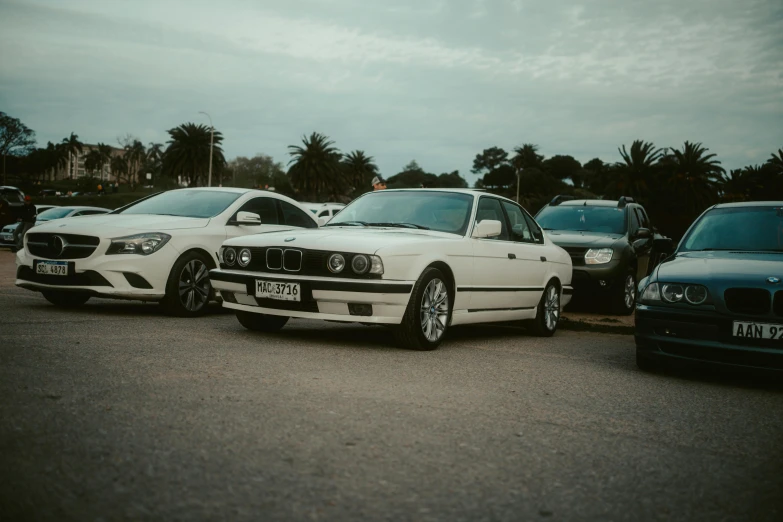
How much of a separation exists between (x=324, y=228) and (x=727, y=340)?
3831mm

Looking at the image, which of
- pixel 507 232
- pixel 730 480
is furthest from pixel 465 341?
pixel 730 480

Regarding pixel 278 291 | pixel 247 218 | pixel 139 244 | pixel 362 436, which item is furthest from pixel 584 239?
pixel 362 436

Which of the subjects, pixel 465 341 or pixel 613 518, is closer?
pixel 613 518

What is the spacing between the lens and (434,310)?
6977 mm

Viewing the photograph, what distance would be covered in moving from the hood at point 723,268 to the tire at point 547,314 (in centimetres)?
231

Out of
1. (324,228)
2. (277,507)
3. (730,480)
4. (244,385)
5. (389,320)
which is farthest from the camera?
(324,228)

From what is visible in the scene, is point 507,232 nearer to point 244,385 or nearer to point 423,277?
point 423,277

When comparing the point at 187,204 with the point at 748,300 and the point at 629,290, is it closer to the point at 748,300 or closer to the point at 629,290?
the point at 748,300

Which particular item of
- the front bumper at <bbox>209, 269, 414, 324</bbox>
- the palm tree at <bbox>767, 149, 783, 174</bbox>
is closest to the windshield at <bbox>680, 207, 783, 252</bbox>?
the front bumper at <bbox>209, 269, 414, 324</bbox>

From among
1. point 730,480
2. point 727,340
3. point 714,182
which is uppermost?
point 714,182

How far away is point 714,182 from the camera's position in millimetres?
73438

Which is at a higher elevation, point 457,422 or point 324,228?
point 324,228

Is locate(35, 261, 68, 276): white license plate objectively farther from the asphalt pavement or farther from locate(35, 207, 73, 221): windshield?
locate(35, 207, 73, 221): windshield

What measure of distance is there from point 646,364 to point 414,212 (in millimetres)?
2733
